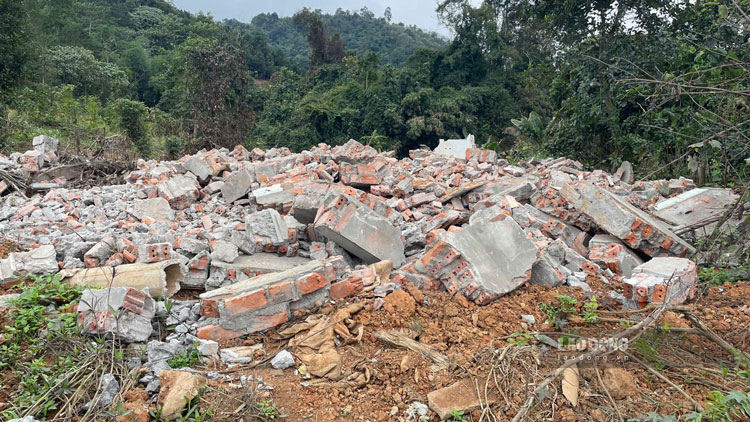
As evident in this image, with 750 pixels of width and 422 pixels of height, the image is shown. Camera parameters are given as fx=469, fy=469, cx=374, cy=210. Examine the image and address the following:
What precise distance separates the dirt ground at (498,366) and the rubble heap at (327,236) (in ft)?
0.96

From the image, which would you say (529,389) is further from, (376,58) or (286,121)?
(376,58)

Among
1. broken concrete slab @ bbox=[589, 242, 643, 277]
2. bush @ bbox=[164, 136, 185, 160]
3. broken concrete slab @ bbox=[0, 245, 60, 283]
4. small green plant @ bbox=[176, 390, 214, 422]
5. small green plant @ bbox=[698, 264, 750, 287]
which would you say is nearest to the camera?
small green plant @ bbox=[176, 390, 214, 422]

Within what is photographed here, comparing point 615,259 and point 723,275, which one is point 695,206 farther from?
point 615,259

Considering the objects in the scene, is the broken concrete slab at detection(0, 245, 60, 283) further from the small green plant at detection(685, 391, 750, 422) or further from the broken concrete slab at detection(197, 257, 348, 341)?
the small green plant at detection(685, 391, 750, 422)

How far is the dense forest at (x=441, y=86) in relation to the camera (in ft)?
25.0

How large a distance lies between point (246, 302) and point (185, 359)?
22.5 inches

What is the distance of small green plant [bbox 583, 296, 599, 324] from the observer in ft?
11.5

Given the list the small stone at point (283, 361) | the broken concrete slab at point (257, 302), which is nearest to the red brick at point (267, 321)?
the broken concrete slab at point (257, 302)

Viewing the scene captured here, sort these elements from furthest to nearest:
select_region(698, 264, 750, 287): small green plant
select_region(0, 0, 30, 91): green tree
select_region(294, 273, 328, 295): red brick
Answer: select_region(0, 0, 30, 91): green tree
select_region(698, 264, 750, 287): small green plant
select_region(294, 273, 328, 295): red brick

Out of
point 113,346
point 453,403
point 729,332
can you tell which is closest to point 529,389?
point 453,403

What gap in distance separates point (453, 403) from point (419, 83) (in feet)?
65.5

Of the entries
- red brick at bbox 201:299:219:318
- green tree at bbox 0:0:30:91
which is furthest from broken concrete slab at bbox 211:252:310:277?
green tree at bbox 0:0:30:91

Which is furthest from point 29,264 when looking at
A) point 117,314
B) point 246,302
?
point 246,302

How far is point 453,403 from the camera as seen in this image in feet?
9.04
